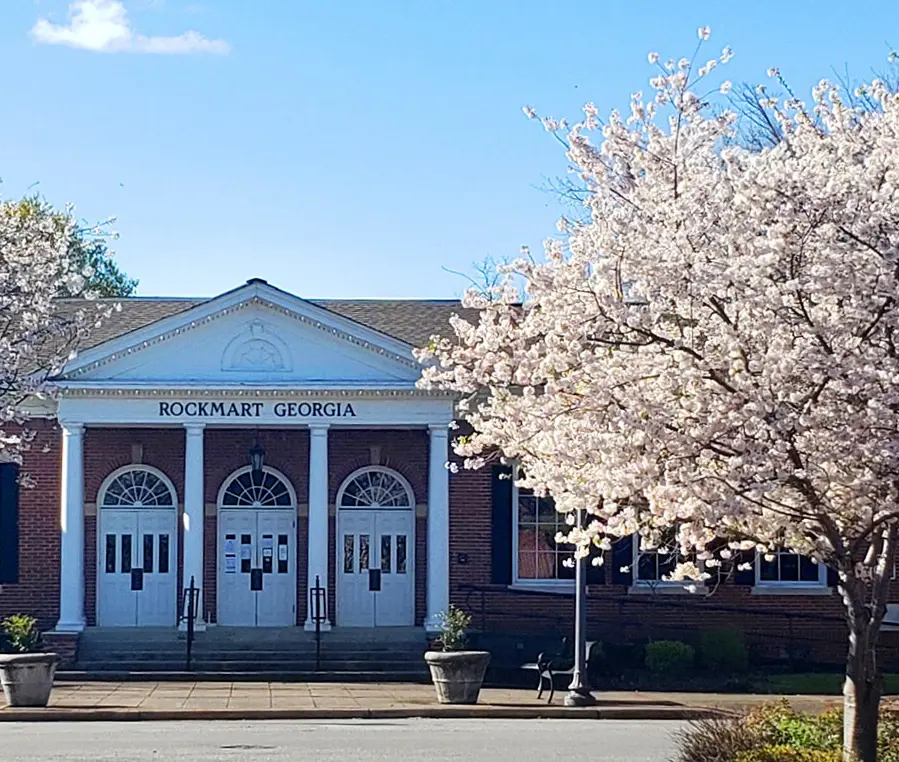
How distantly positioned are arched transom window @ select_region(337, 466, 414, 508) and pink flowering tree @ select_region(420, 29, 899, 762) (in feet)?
56.5

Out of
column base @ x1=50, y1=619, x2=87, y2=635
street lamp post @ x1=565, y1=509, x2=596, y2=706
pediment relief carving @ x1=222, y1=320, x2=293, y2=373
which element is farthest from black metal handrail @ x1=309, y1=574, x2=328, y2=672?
street lamp post @ x1=565, y1=509, x2=596, y2=706

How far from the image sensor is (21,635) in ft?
83.7

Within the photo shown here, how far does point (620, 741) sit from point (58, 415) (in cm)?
1372

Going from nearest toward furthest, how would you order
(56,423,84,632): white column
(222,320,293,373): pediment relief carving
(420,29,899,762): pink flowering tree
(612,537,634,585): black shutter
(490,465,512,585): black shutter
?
(420,29,899,762): pink flowering tree < (56,423,84,632): white column < (222,320,293,373): pediment relief carving < (612,537,634,585): black shutter < (490,465,512,585): black shutter

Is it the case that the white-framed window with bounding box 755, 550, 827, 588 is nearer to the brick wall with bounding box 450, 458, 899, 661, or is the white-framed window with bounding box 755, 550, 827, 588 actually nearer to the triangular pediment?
the brick wall with bounding box 450, 458, 899, 661

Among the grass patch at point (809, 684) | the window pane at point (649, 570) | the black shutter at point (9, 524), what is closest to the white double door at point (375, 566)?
the window pane at point (649, 570)

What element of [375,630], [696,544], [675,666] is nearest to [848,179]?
[696,544]

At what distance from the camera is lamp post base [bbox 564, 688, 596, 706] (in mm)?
22281

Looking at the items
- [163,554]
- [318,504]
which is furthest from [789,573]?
[163,554]

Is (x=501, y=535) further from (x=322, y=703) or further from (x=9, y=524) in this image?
(x=9, y=524)

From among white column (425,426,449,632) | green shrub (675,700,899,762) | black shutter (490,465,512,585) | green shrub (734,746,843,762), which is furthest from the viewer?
black shutter (490,465,512,585)

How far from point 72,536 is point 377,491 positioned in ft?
19.0

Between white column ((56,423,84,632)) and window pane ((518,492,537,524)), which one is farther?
window pane ((518,492,537,524))

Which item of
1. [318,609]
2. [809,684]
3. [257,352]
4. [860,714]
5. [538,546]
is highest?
[257,352]
